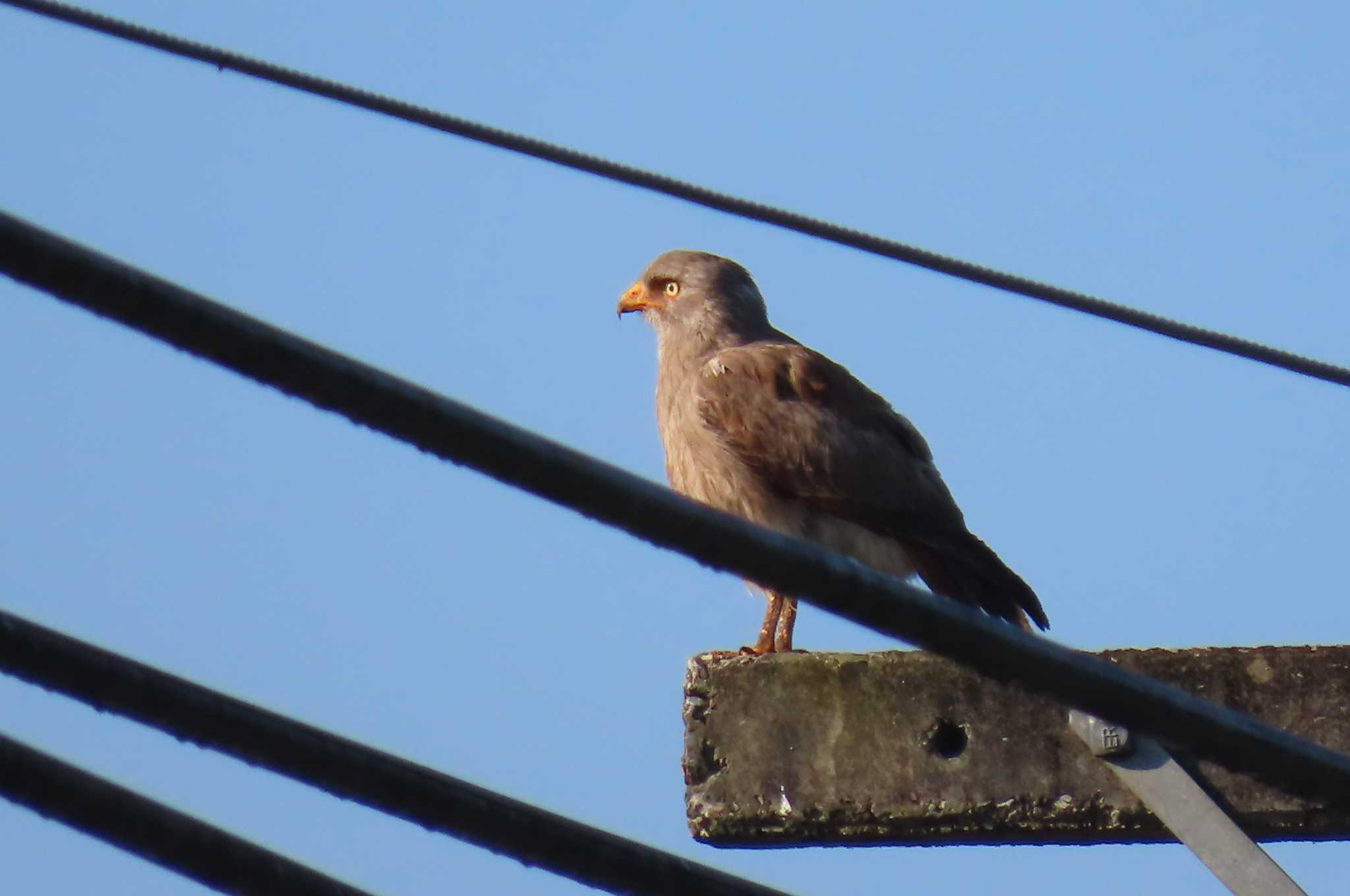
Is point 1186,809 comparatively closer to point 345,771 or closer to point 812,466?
point 345,771

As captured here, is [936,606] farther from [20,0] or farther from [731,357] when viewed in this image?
[731,357]

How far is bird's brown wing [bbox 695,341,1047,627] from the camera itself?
7848 mm

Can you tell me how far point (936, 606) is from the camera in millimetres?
2213

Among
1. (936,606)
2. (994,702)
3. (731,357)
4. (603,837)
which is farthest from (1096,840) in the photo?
(731,357)

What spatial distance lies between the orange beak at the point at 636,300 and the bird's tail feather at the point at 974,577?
2.46 m

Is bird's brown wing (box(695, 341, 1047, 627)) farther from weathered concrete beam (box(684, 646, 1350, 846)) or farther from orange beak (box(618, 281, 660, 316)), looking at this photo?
weathered concrete beam (box(684, 646, 1350, 846))

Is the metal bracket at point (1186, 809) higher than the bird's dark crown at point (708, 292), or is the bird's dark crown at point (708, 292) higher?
the bird's dark crown at point (708, 292)

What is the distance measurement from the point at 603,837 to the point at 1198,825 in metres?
1.42

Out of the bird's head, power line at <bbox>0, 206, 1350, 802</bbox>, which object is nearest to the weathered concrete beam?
power line at <bbox>0, 206, 1350, 802</bbox>

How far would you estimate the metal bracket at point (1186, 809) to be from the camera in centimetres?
348

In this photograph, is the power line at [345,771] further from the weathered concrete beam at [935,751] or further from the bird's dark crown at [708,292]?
the bird's dark crown at [708,292]

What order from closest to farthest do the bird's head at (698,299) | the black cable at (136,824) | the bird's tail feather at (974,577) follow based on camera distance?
1. the black cable at (136,824)
2. the bird's tail feather at (974,577)
3. the bird's head at (698,299)

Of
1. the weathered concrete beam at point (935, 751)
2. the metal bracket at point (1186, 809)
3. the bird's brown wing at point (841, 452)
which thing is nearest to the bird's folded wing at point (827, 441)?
the bird's brown wing at point (841, 452)

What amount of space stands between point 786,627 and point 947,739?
405 cm
